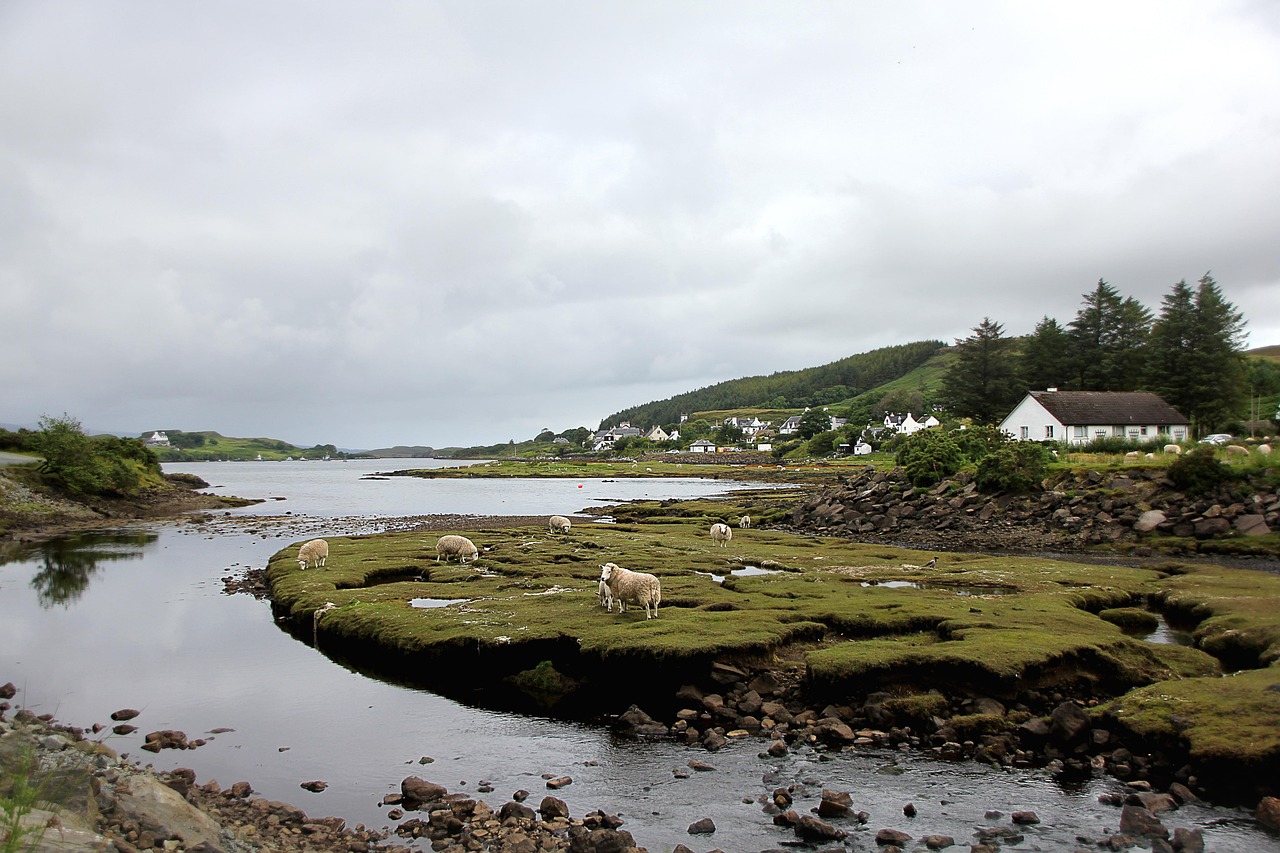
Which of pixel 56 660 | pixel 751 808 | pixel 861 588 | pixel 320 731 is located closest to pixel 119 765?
pixel 320 731

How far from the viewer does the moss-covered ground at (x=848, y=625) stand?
59.5 feet

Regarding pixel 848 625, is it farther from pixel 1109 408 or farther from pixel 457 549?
pixel 1109 408

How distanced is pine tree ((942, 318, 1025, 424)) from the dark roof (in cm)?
1924

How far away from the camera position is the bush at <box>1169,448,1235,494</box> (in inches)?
1753

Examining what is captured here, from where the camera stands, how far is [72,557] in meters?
48.3

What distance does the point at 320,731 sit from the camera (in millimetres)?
18266

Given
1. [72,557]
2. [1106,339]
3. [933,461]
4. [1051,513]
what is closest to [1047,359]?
[1106,339]

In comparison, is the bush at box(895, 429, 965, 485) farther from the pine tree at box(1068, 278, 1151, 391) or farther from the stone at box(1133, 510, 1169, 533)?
the pine tree at box(1068, 278, 1151, 391)

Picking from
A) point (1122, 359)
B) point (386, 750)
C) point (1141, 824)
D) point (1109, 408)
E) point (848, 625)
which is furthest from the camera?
point (1122, 359)

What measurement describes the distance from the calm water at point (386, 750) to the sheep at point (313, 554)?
16.7ft

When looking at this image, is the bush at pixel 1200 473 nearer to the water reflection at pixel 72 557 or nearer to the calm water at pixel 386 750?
the calm water at pixel 386 750

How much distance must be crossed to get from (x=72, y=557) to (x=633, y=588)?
44.3 metres

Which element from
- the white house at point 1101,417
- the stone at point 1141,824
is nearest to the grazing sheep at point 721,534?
the stone at point 1141,824

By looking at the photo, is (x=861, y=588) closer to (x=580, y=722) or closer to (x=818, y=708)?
(x=818, y=708)
